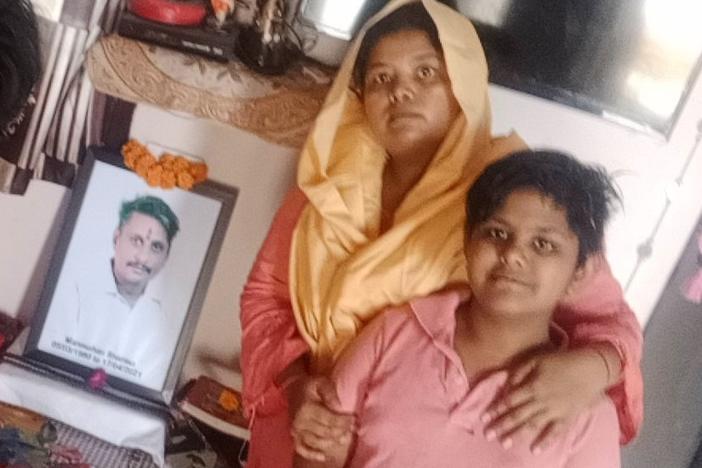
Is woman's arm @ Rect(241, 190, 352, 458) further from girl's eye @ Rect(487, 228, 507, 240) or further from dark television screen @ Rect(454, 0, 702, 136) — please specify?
dark television screen @ Rect(454, 0, 702, 136)

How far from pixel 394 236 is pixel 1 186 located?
0.92 m

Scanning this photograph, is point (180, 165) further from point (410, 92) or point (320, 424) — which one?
point (320, 424)

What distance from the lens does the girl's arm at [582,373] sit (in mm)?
1082

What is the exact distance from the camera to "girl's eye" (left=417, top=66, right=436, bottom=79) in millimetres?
1279

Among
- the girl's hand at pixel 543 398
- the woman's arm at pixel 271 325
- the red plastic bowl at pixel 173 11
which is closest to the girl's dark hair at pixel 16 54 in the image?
the red plastic bowl at pixel 173 11

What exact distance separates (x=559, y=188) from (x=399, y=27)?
396mm

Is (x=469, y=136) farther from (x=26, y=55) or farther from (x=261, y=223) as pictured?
(x=26, y=55)

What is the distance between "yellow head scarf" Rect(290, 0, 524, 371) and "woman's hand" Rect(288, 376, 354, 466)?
0.09 metres

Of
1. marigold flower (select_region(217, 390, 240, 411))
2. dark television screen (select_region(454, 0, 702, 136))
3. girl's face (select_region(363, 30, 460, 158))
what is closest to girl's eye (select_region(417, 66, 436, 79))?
girl's face (select_region(363, 30, 460, 158))

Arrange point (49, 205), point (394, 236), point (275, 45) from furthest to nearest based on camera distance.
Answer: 1. point (49, 205)
2. point (275, 45)
3. point (394, 236)

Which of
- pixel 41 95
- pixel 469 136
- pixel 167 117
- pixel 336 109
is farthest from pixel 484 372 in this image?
pixel 41 95

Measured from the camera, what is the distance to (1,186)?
5.52 feet

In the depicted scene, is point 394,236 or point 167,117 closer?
point 394,236

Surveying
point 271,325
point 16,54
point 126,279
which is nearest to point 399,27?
point 271,325
